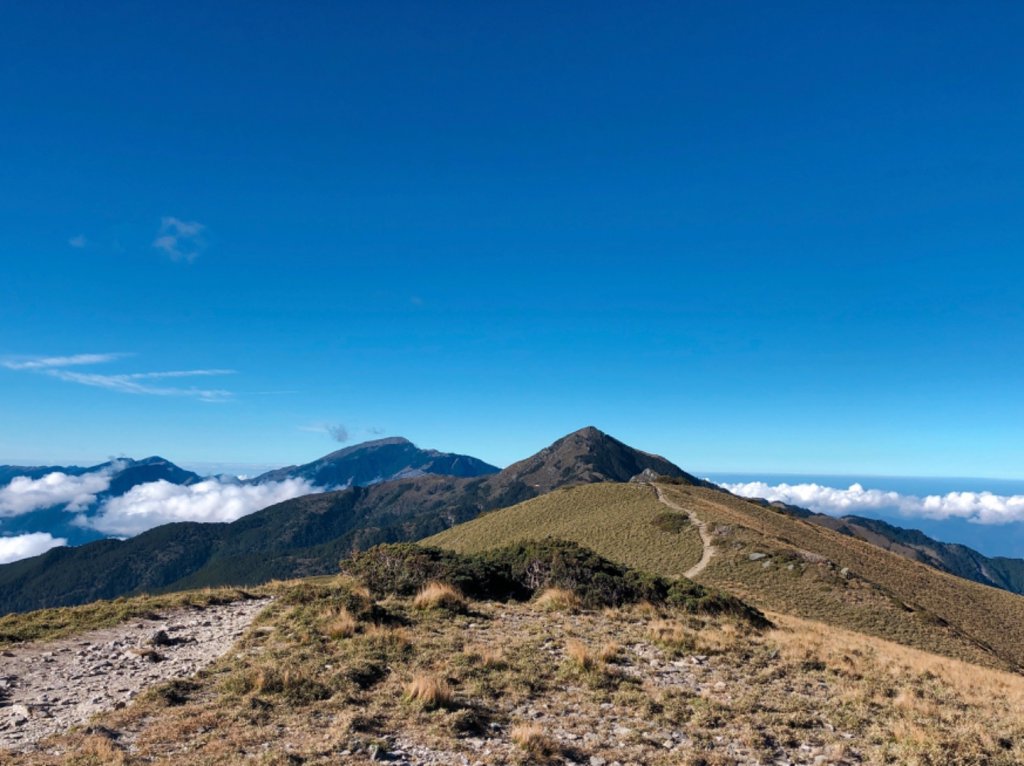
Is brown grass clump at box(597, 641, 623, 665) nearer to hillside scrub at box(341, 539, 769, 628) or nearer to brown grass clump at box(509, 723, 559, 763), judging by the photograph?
brown grass clump at box(509, 723, 559, 763)

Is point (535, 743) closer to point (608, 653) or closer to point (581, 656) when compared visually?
point (581, 656)

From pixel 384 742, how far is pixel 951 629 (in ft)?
151

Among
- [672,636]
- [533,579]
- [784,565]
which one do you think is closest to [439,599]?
[533,579]

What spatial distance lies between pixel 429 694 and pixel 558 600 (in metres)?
12.8

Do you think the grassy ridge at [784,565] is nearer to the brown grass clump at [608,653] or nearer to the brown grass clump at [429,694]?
the brown grass clump at [608,653]

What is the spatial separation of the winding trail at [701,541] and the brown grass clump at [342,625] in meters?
32.3

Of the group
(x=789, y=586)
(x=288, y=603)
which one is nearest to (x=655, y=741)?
(x=288, y=603)

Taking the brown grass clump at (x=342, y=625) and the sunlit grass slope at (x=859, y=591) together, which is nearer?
the brown grass clump at (x=342, y=625)

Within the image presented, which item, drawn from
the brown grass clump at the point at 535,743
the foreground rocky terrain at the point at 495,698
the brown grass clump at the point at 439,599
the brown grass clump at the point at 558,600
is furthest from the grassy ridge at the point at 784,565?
the brown grass clump at the point at 535,743

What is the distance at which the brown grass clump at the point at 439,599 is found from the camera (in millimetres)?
21312

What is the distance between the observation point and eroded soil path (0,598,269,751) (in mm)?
11070

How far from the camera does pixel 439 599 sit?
2178 cm

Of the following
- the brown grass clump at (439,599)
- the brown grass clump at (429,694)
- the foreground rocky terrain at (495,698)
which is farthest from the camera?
the brown grass clump at (439,599)

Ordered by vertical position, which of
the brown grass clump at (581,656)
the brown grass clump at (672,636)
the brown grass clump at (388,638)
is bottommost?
the brown grass clump at (672,636)
